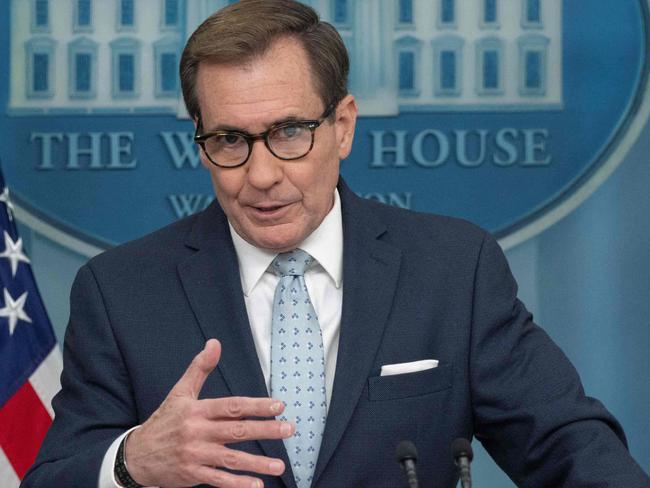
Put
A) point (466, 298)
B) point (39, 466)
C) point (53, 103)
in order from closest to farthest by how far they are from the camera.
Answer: point (39, 466), point (466, 298), point (53, 103)

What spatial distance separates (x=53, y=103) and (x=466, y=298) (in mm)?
1733

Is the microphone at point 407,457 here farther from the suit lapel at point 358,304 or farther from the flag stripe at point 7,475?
the flag stripe at point 7,475

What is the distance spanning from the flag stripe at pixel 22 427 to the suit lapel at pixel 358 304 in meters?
1.07

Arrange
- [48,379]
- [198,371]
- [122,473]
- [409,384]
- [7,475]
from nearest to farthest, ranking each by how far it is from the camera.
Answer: [198,371] → [122,473] → [409,384] → [7,475] → [48,379]

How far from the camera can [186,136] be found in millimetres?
3512

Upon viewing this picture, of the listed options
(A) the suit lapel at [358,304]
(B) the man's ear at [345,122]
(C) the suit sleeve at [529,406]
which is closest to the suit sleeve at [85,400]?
(A) the suit lapel at [358,304]

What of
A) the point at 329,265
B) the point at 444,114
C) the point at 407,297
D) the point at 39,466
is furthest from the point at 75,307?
the point at 444,114

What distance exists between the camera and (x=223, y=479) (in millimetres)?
1756

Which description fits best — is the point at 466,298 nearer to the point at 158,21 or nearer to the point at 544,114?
the point at 544,114

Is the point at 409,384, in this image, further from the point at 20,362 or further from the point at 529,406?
the point at 20,362

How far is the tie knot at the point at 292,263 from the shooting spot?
2271 mm

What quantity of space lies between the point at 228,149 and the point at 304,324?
0.37 m

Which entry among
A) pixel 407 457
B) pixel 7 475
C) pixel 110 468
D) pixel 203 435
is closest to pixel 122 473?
pixel 110 468

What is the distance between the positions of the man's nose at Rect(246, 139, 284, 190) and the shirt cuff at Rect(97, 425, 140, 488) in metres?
0.49
